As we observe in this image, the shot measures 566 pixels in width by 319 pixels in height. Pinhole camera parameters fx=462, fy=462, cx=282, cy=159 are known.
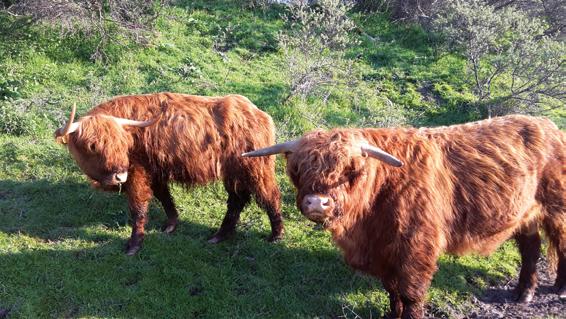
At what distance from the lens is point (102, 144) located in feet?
14.0

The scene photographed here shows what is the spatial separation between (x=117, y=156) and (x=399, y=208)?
2.63 meters

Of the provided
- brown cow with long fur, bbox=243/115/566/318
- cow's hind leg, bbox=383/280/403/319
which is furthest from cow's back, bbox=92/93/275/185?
cow's hind leg, bbox=383/280/403/319

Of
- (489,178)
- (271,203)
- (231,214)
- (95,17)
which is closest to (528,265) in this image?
(489,178)

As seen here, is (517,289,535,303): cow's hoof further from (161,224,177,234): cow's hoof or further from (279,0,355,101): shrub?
(279,0,355,101): shrub

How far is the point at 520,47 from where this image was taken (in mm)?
8062

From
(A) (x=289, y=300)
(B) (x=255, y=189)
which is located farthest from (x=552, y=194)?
(B) (x=255, y=189)

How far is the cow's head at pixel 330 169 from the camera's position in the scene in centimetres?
302

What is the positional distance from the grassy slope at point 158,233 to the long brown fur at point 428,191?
858 mm

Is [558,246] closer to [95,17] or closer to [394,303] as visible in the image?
[394,303]

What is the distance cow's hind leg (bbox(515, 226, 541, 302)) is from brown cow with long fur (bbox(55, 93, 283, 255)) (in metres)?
2.37

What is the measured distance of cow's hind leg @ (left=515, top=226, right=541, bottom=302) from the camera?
428 cm

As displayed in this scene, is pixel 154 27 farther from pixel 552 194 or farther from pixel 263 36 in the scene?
pixel 552 194

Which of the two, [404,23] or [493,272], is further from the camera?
[404,23]

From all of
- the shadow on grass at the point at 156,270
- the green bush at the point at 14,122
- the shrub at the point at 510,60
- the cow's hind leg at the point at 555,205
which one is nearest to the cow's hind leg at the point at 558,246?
the cow's hind leg at the point at 555,205
